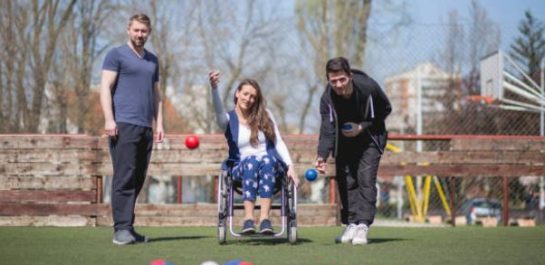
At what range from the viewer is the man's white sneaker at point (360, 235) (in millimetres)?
6781

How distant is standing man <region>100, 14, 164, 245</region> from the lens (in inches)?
268

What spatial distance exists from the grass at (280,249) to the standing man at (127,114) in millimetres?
286

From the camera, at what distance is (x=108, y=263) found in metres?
5.34

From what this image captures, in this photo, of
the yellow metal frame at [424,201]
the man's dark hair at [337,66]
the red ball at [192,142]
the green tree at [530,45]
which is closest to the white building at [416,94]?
the yellow metal frame at [424,201]

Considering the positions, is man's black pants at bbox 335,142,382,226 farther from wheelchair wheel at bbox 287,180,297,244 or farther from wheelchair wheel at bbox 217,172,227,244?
wheelchair wheel at bbox 217,172,227,244

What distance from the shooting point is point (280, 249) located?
20.6ft

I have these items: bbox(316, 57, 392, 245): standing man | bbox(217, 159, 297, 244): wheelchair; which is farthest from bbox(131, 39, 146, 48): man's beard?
bbox(316, 57, 392, 245): standing man

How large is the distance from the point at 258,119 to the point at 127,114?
36.6 inches

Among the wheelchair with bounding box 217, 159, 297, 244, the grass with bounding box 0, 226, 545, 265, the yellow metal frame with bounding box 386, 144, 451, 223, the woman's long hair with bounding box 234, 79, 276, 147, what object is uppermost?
the woman's long hair with bounding box 234, 79, 276, 147

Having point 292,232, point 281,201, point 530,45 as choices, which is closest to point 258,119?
point 281,201

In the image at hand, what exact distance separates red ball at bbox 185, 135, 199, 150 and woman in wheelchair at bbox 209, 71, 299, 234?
346 cm

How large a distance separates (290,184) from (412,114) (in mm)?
13092

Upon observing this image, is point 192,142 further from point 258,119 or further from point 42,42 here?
point 42,42

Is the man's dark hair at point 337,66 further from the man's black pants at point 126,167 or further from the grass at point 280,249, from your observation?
the man's black pants at point 126,167
